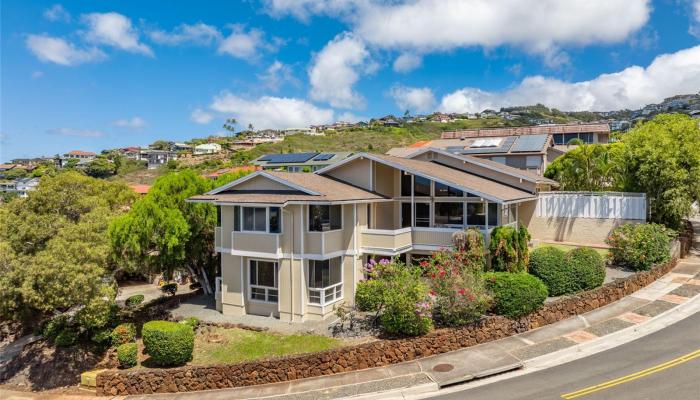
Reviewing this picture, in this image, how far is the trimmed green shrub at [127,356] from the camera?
1880 centimetres

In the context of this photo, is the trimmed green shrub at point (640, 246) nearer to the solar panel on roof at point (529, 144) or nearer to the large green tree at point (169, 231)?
the solar panel on roof at point (529, 144)

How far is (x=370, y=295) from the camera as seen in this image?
64.3ft

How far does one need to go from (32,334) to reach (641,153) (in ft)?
130

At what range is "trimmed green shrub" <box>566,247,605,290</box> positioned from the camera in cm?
2125

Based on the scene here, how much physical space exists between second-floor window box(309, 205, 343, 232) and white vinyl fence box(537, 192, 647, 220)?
1589 cm

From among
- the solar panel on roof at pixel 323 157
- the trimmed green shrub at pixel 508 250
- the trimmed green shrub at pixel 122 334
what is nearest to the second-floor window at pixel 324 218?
the trimmed green shrub at pixel 508 250

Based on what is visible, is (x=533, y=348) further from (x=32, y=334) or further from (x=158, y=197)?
(x=32, y=334)

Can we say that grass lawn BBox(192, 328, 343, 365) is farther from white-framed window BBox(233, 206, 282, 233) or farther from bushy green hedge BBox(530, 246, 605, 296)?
bushy green hedge BBox(530, 246, 605, 296)

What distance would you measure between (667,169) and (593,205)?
4563mm

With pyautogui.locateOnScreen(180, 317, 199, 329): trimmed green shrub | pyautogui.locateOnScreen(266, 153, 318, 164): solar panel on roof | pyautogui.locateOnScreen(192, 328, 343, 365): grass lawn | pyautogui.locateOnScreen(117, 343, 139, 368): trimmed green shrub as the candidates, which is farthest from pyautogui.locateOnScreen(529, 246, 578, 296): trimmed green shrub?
pyautogui.locateOnScreen(266, 153, 318, 164): solar panel on roof

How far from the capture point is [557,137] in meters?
62.5

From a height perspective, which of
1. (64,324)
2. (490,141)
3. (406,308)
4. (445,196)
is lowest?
(64,324)

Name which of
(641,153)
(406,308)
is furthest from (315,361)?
(641,153)

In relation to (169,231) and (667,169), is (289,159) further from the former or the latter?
(667,169)
